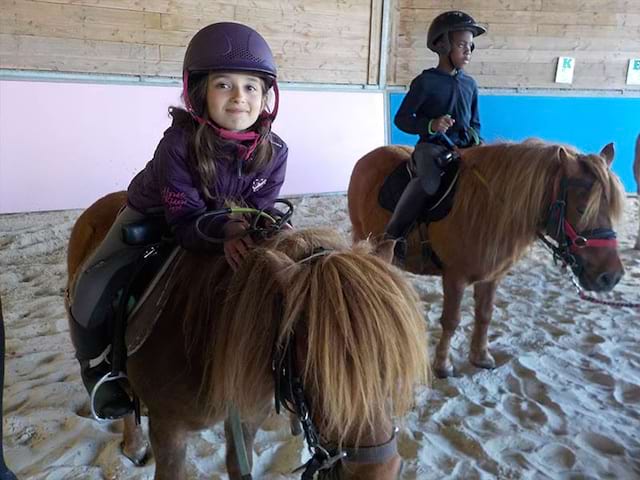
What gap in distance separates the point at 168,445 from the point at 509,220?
1702mm

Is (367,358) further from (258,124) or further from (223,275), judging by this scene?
(258,124)

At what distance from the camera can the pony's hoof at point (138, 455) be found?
1771 mm

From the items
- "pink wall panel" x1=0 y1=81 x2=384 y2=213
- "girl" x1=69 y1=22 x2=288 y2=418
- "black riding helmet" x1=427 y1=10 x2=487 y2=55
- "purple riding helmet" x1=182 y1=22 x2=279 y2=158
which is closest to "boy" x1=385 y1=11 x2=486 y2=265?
"black riding helmet" x1=427 y1=10 x2=487 y2=55

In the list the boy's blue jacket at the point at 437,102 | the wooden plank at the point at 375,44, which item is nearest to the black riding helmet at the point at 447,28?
the boy's blue jacket at the point at 437,102

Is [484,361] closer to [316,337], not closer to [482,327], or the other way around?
[482,327]

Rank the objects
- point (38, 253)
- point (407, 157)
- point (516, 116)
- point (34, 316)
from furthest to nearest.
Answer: point (516, 116) < point (38, 253) < point (407, 157) < point (34, 316)

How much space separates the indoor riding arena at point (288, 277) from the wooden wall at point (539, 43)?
768 mm

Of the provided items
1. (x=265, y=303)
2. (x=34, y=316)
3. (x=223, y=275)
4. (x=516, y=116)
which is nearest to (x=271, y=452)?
(x=223, y=275)

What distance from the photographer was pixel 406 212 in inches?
103

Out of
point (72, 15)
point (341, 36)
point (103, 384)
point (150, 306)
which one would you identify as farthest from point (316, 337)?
point (341, 36)

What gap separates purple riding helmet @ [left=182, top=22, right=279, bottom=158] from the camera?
1179 millimetres

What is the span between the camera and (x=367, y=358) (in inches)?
31.3

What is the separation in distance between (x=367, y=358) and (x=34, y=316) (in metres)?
2.71

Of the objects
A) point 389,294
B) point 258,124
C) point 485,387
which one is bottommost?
point 485,387
